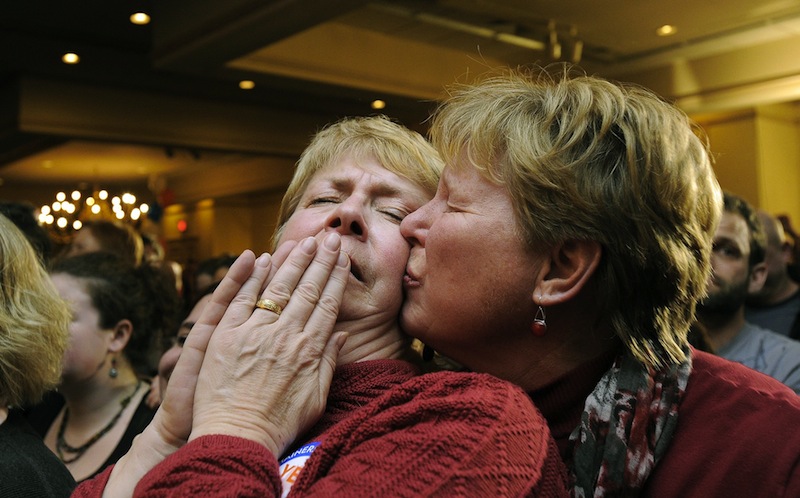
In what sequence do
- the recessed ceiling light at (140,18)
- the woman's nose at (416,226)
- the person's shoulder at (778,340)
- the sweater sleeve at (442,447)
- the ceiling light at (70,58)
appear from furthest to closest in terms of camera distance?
the ceiling light at (70,58) < the recessed ceiling light at (140,18) < the person's shoulder at (778,340) < the woman's nose at (416,226) < the sweater sleeve at (442,447)

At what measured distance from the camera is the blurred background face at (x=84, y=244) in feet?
14.0

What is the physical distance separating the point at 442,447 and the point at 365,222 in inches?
22.6

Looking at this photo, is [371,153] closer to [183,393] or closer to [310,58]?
[183,393]

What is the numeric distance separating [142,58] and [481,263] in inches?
263

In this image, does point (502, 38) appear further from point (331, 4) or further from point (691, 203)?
point (691, 203)

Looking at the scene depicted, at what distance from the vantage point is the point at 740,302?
2973 millimetres

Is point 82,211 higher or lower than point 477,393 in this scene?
higher

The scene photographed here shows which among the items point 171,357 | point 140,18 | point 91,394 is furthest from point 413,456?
point 140,18

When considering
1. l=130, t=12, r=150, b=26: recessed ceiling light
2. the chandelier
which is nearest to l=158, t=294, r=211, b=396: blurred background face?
l=130, t=12, r=150, b=26: recessed ceiling light

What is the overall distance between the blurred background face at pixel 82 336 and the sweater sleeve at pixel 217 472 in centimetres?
180

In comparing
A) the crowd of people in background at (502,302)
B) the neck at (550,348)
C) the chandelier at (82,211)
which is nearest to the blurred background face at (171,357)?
the crowd of people in background at (502,302)

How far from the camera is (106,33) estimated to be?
6.39 meters

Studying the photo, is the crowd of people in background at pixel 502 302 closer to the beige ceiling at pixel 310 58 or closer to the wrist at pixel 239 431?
the wrist at pixel 239 431

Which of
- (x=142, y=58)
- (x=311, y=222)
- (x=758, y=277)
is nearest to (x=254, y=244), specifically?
(x=142, y=58)
